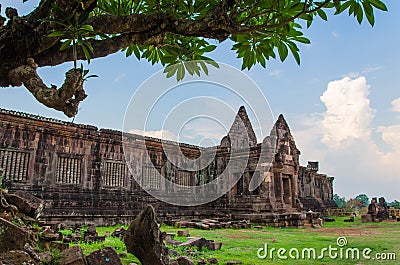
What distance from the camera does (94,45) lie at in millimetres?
3527

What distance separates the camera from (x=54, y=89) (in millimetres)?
2865

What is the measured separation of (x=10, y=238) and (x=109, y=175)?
13047mm

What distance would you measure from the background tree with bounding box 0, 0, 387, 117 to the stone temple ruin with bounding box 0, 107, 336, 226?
1025cm

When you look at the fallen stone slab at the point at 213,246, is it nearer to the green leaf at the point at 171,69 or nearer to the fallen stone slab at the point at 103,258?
the fallen stone slab at the point at 103,258

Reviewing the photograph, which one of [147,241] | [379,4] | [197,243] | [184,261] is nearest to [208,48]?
[379,4]

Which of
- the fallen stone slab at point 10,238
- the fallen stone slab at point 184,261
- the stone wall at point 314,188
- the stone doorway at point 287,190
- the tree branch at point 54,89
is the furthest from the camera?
the stone wall at point 314,188

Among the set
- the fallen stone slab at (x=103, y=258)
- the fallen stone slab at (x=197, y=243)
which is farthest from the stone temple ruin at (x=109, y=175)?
the fallen stone slab at (x=103, y=258)

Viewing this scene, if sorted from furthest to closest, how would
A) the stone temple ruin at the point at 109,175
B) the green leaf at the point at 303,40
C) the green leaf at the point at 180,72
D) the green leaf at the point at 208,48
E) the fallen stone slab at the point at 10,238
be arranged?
the stone temple ruin at the point at 109,175, the green leaf at the point at 180,72, the fallen stone slab at the point at 10,238, the green leaf at the point at 208,48, the green leaf at the point at 303,40

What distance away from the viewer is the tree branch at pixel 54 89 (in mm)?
2736

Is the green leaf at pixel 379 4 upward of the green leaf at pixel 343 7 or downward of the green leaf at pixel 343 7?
downward

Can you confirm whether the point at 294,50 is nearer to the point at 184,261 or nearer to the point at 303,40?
the point at 303,40

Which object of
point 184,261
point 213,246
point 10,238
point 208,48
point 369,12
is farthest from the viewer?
point 213,246

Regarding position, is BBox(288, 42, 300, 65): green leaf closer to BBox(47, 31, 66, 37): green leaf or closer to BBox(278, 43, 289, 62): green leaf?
BBox(278, 43, 289, 62): green leaf

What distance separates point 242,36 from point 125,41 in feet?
4.14
